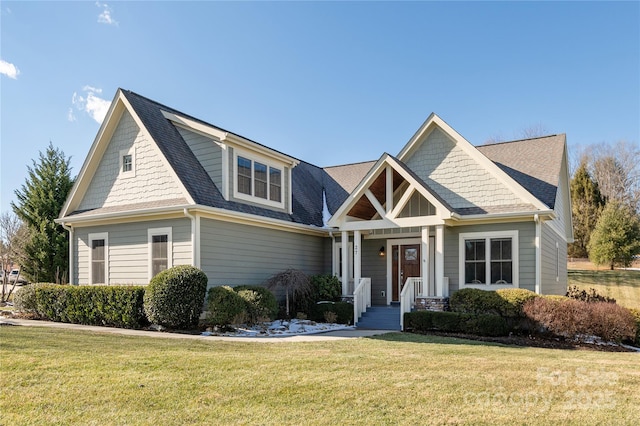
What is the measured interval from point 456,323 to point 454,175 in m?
5.25

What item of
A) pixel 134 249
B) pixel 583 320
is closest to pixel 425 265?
pixel 583 320

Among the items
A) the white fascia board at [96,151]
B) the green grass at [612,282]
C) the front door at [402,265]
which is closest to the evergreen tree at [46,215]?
the white fascia board at [96,151]

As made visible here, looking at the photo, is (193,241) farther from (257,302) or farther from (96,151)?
(96,151)

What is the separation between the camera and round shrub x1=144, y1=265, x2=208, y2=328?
11984 mm

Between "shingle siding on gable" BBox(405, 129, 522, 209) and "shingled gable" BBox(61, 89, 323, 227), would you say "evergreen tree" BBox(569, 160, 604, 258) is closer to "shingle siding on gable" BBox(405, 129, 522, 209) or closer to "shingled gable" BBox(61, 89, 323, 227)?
"shingle siding on gable" BBox(405, 129, 522, 209)

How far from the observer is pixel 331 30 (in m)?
17.0

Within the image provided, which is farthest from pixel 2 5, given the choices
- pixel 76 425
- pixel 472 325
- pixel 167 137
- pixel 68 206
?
pixel 472 325

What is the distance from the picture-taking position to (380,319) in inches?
592

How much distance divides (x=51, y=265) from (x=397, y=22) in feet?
59.0

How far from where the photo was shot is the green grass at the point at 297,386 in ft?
16.7

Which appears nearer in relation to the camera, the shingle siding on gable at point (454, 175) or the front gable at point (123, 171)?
the front gable at point (123, 171)

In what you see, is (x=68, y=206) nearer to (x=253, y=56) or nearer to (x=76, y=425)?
(x=253, y=56)

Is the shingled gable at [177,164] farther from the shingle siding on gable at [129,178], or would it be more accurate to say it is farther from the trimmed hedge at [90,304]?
the trimmed hedge at [90,304]

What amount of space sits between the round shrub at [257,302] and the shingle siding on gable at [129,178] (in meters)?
3.36
